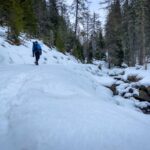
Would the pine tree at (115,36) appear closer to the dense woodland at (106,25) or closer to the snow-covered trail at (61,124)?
the dense woodland at (106,25)

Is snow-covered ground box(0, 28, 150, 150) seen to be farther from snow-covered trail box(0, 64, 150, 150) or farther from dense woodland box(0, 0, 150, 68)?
dense woodland box(0, 0, 150, 68)

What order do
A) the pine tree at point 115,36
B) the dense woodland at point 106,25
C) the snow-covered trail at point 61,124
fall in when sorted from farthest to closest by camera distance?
the pine tree at point 115,36
the dense woodland at point 106,25
the snow-covered trail at point 61,124

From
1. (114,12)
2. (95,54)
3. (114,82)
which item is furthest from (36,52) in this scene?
(95,54)

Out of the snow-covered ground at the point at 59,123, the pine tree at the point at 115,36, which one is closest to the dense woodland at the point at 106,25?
the pine tree at the point at 115,36

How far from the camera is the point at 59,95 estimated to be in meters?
12.4

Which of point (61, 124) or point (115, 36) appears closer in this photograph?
point (61, 124)

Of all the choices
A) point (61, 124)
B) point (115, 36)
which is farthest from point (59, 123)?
point (115, 36)

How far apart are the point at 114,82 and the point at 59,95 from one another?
34.8 ft

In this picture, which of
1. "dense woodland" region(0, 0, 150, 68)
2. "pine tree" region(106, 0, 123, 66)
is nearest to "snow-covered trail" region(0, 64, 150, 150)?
"dense woodland" region(0, 0, 150, 68)

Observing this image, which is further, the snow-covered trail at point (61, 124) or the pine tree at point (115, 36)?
the pine tree at point (115, 36)

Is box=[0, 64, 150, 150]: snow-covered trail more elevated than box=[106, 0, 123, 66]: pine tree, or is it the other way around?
box=[106, 0, 123, 66]: pine tree

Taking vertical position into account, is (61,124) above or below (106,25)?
below

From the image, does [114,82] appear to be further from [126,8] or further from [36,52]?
[126,8]

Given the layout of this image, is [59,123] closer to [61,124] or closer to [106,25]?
[61,124]
